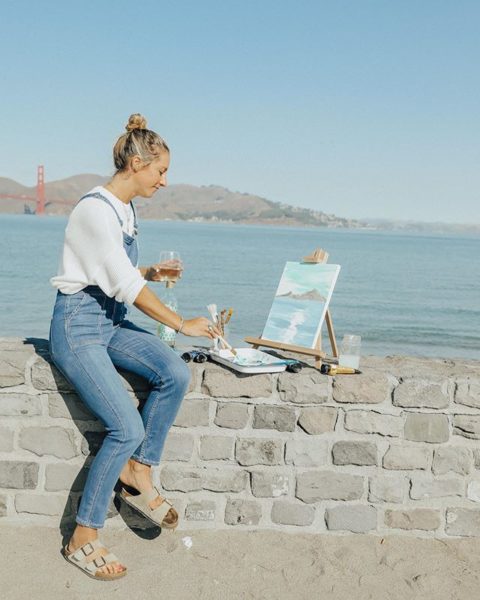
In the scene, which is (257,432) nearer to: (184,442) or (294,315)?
(184,442)

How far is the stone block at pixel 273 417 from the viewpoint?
386 cm

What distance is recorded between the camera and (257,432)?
3.88 meters

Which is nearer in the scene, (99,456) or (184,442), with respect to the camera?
(99,456)

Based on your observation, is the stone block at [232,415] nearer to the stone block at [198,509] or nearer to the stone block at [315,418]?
the stone block at [315,418]

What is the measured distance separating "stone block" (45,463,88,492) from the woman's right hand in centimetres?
98

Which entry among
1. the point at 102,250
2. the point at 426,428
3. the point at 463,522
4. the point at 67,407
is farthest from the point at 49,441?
the point at 463,522

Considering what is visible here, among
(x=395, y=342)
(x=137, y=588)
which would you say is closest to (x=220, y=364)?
(x=137, y=588)

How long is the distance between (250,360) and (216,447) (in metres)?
0.48

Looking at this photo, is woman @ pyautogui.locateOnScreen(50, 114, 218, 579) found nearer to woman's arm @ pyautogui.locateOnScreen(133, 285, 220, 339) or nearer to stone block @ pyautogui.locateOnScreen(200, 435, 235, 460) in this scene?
woman's arm @ pyautogui.locateOnScreen(133, 285, 220, 339)

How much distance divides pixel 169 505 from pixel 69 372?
33.3 inches

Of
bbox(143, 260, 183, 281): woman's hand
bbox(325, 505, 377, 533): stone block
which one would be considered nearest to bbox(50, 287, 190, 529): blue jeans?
bbox(143, 260, 183, 281): woman's hand

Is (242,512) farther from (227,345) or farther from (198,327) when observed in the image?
(198,327)

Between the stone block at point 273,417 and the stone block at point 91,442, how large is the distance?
0.79 metres

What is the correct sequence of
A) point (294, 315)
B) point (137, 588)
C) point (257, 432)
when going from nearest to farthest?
point (137, 588)
point (257, 432)
point (294, 315)
